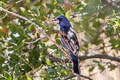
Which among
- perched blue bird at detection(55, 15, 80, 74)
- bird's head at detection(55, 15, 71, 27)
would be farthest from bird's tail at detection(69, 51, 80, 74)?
bird's head at detection(55, 15, 71, 27)

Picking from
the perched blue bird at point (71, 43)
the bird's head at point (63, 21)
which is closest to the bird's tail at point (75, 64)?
the perched blue bird at point (71, 43)

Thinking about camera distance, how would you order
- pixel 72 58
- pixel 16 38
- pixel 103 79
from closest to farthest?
pixel 72 58
pixel 16 38
pixel 103 79

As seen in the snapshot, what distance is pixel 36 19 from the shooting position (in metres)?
2.60

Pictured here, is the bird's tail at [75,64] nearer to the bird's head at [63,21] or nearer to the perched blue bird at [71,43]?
the perched blue bird at [71,43]

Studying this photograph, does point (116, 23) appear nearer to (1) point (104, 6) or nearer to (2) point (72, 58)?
(1) point (104, 6)

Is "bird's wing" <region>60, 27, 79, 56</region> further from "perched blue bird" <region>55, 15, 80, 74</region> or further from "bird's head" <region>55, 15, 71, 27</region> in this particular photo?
"bird's head" <region>55, 15, 71, 27</region>

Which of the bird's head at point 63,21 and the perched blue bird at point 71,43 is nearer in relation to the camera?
the perched blue bird at point 71,43

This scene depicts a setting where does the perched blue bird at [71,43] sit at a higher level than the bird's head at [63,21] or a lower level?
lower

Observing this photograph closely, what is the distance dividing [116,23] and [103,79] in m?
2.36

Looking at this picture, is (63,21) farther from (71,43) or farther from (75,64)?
(75,64)

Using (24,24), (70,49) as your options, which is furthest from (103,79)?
(70,49)

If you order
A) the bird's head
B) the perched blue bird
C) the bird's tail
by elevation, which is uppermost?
the bird's head

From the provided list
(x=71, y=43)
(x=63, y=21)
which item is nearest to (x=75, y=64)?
(x=71, y=43)

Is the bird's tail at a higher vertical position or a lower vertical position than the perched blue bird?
lower
